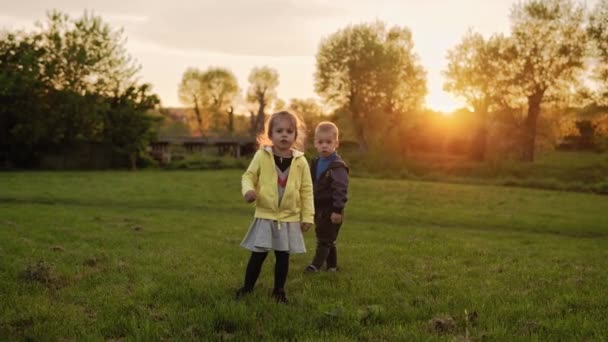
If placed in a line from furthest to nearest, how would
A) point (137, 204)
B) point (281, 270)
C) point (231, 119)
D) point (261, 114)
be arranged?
point (231, 119) → point (261, 114) → point (137, 204) → point (281, 270)

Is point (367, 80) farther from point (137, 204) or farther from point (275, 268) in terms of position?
point (275, 268)

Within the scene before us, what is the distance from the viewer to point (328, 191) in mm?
7883

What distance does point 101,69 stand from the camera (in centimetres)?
4356

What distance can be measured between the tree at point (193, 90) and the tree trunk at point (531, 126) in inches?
2214

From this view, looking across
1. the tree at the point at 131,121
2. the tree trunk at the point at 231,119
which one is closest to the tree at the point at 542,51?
the tree at the point at 131,121

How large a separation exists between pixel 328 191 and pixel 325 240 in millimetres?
724

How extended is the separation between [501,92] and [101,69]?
35.5 meters

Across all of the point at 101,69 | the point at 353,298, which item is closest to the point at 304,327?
the point at 353,298

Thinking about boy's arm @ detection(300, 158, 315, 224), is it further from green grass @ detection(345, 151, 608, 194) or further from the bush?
the bush

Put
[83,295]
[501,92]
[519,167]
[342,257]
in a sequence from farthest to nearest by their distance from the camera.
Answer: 1. [501,92]
2. [519,167]
3. [342,257]
4. [83,295]

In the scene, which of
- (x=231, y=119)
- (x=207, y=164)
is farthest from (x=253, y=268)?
(x=231, y=119)

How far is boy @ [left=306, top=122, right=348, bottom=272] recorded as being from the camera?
7.57 metres

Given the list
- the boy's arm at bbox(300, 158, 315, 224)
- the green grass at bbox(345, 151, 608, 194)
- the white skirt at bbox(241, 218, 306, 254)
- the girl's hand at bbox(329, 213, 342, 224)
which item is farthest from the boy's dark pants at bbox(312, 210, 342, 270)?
the green grass at bbox(345, 151, 608, 194)

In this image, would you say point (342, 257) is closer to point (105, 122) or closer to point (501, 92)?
point (105, 122)
